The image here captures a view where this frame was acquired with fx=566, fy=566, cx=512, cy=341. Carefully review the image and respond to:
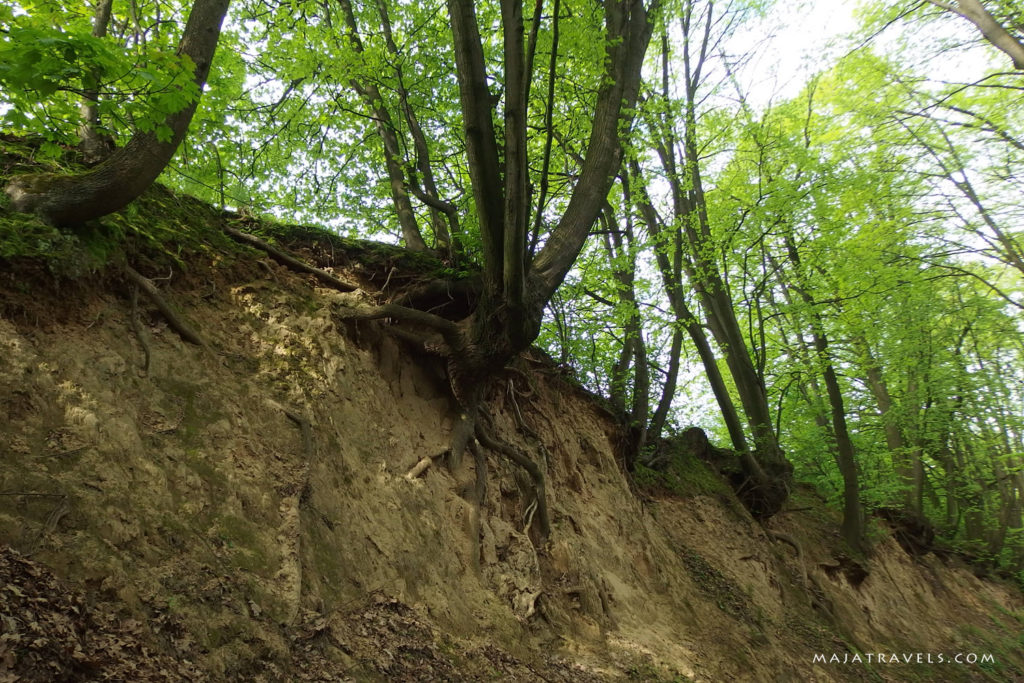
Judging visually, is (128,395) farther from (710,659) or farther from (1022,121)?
(1022,121)

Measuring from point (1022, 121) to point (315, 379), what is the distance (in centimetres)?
1523

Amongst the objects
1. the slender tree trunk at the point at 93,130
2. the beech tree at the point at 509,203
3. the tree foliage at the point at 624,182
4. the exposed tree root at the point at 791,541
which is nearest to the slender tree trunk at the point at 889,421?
the tree foliage at the point at 624,182

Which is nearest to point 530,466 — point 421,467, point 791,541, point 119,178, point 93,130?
point 421,467

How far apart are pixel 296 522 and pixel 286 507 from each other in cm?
15

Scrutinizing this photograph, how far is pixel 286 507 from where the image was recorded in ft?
14.9

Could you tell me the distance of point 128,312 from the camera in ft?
15.7

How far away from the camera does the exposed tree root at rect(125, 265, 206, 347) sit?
4.86 metres

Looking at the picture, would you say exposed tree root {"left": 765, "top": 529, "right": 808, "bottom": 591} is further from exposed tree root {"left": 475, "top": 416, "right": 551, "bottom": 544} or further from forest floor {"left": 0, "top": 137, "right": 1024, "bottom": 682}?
exposed tree root {"left": 475, "top": 416, "right": 551, "bottom": 544}

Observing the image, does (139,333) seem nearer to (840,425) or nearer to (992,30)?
(992,30)

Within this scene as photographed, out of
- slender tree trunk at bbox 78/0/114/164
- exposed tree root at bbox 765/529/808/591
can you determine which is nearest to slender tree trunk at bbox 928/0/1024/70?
exposed tree root at bbox 765/529/808/591

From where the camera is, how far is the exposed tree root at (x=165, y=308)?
4.86 meters

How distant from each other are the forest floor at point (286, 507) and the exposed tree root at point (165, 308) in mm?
62

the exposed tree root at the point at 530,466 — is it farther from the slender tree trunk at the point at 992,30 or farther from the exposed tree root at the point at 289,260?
the slender tree trunk at the point at 992,30

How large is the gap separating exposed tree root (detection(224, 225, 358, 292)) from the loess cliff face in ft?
0.67
